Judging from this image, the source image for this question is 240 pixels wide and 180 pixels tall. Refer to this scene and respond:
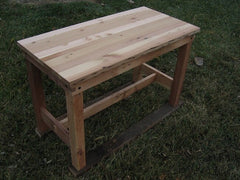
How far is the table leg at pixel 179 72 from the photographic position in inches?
106

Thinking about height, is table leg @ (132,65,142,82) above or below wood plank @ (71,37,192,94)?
below

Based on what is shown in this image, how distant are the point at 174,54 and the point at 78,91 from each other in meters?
2.56

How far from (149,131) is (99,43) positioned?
1.09 metres

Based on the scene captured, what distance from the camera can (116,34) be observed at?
2.31 meters

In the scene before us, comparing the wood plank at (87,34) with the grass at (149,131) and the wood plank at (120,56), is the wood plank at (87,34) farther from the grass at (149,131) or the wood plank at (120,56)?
the grass at (149,131)

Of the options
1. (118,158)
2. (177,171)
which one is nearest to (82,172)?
(118,158)

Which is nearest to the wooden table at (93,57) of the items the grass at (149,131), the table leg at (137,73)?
the grass at (149,131)

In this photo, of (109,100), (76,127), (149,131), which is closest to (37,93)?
(76,127)

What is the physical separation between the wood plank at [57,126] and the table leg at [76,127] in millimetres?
108

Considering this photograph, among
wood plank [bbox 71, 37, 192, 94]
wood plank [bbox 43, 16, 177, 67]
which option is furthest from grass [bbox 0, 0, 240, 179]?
wood plank [bbox 43, 16, 177, 67]

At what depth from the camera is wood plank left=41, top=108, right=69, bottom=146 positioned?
220 centimetres

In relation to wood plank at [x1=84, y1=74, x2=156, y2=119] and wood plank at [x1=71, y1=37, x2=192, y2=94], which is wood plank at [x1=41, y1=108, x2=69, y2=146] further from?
wood plank at [x1=71, y1=37, x2=192, y2=94]

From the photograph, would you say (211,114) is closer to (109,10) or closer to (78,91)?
(78,91)

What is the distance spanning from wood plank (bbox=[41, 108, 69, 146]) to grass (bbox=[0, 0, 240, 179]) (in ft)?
0.80
